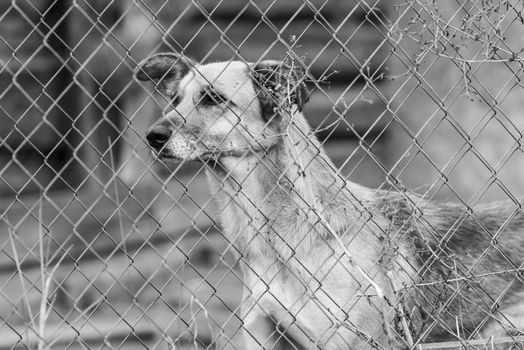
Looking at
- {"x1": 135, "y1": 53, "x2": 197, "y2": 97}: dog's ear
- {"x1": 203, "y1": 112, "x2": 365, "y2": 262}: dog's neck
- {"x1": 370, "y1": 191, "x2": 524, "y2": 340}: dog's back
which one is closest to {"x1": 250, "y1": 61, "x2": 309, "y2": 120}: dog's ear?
{"x1": 203, "y1": 112, "x2": 365, "y2": 262}: dog's neck

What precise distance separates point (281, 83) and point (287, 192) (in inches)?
21.8

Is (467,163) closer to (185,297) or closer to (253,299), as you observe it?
(185,297)

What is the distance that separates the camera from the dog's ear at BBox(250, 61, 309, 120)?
12.3 ft

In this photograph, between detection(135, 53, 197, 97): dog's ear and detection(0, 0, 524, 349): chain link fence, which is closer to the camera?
detection(0, 0, 524, 349): chain link fence

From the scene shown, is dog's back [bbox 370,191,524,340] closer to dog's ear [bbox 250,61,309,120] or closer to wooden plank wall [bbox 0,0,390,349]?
dog's ear [bbox 250,61,309,120]

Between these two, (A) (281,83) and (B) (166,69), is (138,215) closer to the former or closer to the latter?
(B) (166,69)

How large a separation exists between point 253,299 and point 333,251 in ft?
1.44

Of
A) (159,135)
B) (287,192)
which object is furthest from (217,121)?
(287,192)

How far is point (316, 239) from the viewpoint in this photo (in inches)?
165

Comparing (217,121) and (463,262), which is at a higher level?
(463,262)

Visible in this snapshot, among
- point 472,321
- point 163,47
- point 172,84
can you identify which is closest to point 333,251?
point 472,321

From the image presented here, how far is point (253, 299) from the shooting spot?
4.07 m

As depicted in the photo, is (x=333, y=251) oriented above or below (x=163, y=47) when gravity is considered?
below

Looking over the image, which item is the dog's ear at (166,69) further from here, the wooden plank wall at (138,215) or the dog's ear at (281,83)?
the wooden plank wall at (138,215)
